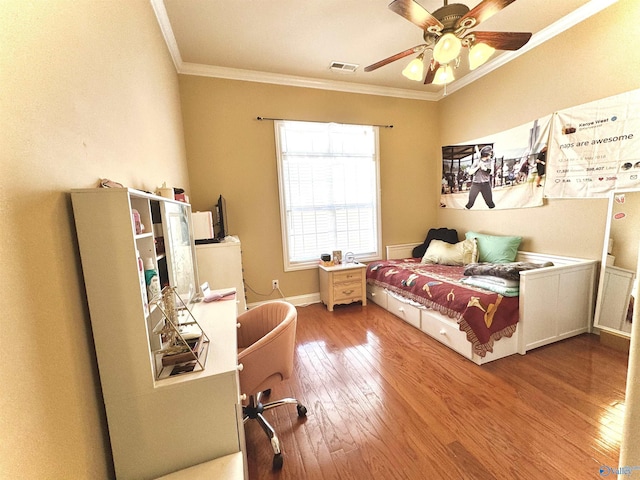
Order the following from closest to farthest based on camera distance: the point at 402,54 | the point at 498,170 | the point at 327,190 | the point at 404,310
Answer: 1. the point at 402,54
2. the point at 404,310
3. the point at 498,170
4. the point at 327,190

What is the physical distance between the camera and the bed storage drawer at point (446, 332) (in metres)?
2.24

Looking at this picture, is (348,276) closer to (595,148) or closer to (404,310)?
(404,310)

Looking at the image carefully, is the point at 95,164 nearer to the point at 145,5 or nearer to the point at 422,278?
the point at 145,5

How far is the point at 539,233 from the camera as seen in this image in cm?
291

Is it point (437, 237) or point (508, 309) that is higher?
point (437, 237)

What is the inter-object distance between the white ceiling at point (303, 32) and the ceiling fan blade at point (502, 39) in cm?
58

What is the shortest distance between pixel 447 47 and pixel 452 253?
2469mm

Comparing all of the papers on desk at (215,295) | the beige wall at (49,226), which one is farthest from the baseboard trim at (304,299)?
the beige wall at (49,226)

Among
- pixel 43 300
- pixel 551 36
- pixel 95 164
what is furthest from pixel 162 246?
pixel 551 36

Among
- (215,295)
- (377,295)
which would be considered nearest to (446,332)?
(377,295)

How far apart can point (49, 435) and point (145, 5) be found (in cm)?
244

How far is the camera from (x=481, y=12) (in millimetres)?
1587

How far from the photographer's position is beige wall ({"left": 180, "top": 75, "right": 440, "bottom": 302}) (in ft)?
10.3

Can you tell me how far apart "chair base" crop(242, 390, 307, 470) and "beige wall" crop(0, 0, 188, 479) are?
2.53 feet
